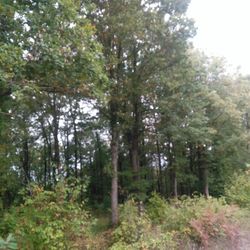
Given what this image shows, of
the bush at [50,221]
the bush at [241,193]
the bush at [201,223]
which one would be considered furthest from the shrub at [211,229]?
the bush at [241,193]

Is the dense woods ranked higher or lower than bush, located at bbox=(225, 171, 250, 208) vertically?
higher

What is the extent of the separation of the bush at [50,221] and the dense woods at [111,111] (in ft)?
0.09

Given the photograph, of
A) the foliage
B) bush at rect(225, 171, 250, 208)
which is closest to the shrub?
bush at rect(225, 171, 250, 208)

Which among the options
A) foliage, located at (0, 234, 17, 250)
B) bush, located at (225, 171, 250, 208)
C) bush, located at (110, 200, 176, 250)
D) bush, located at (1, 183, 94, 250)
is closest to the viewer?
foliage, located at (0, 234, 17, 250)

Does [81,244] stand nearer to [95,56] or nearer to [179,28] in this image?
[95,56]

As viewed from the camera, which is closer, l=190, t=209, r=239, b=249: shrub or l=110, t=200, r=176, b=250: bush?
l=110, t=200, r=176, b=250: bush

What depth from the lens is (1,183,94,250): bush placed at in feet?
23.3

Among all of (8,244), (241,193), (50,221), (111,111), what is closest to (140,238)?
(50,221)

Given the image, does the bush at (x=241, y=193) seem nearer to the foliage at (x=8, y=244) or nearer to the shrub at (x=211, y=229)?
the shrub at (x=211, y=229)

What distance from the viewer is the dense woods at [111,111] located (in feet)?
27.3

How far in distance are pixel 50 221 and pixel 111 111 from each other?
8500 mm

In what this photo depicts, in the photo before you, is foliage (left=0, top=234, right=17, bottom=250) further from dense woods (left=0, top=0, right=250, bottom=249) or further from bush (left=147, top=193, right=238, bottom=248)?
bush (left=147, top=193, right=238, bottom=248)

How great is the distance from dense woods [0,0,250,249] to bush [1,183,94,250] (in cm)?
3

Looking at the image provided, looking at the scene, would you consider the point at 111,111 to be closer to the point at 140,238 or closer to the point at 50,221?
the point at 140,238
